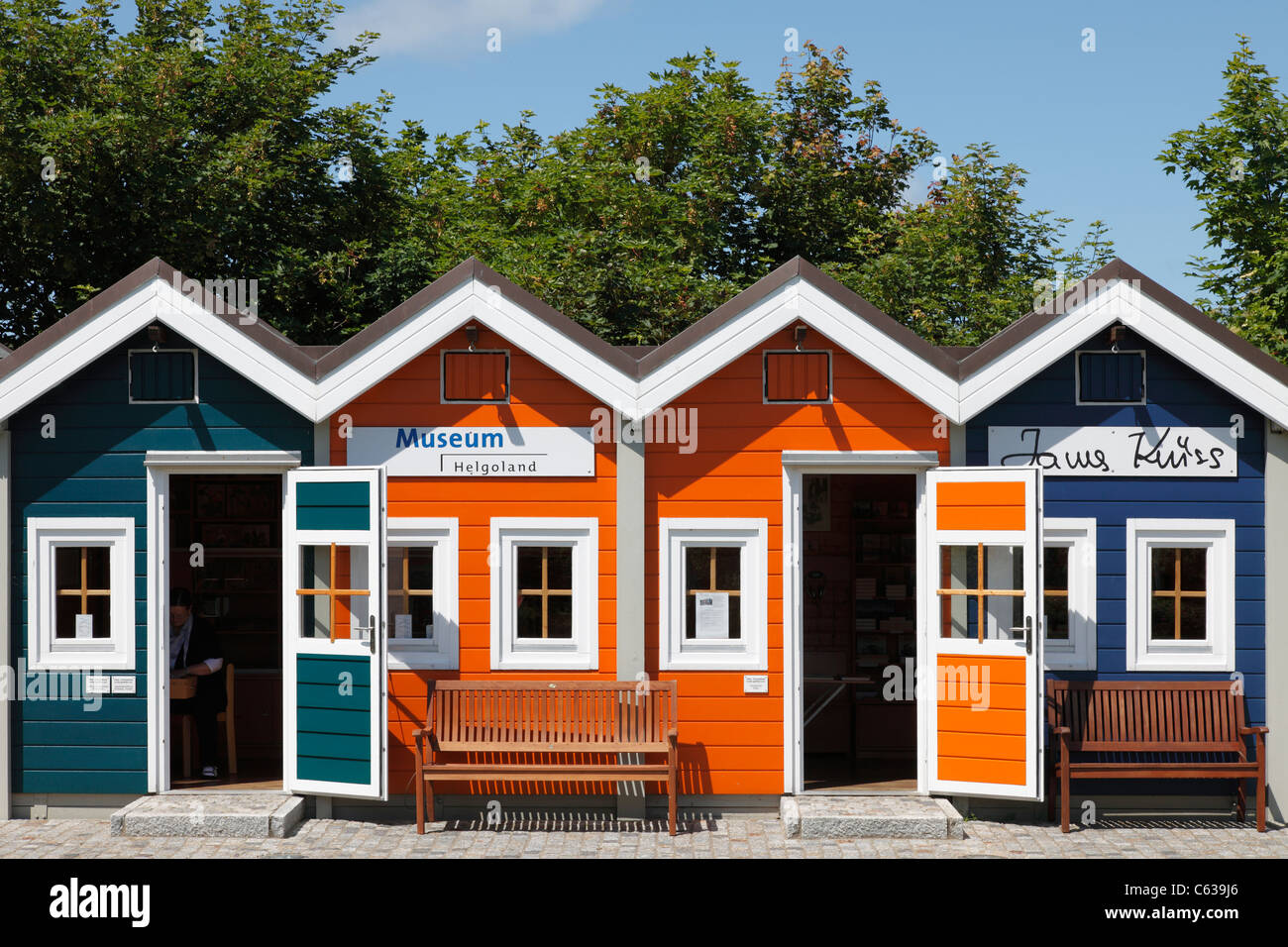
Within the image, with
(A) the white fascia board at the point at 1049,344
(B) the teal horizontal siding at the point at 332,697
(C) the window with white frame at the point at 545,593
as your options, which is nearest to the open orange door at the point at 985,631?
(A) the white fascia board at the point at 1049,344

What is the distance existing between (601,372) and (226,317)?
268cm

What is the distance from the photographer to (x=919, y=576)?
9383 millimetres

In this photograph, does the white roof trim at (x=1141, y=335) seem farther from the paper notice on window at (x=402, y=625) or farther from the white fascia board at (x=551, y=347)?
the paper notice on window at (x=402, y=625)

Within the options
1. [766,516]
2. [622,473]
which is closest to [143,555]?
[622,473]

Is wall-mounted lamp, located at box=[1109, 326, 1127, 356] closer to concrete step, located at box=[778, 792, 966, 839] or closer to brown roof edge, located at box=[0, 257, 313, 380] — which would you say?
concrete step, located at box=[778, 792, 966, 839]

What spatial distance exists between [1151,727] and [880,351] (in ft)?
10.7

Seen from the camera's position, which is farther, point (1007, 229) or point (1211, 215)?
point (1007, 229)

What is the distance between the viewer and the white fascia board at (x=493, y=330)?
30.2 ft

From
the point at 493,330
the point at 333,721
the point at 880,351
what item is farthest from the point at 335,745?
the point at 880,351

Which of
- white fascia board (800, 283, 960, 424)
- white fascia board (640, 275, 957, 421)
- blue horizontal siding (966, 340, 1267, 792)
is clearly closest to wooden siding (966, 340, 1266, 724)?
blue horizontal siding (966, 340, 1267, 792)

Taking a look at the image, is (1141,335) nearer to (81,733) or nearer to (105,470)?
(105,470)

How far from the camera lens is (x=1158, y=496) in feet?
30.6

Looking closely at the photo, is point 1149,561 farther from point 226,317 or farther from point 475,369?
point 226,317

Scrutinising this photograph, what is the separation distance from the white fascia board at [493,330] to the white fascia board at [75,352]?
1424 millimetres
